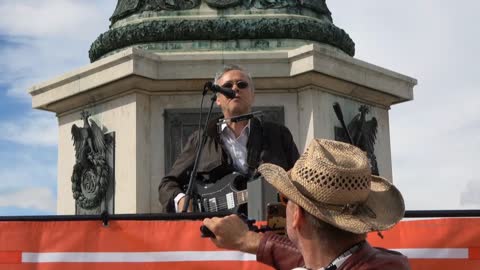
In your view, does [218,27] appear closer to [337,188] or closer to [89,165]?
[89,165]

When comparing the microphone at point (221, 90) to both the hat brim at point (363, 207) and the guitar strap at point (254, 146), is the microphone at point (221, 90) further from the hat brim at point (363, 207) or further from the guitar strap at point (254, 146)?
the hat brim at point (363, 207)

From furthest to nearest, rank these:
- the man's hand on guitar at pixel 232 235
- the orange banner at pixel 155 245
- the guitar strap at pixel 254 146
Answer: the guitar strap at pixel 254 146
the orange banner at pixel 155 245
the man's hand on guitar at pixel 232 235

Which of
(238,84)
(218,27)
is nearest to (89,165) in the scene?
(218,27)

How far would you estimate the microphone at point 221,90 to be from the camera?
16.8 feet

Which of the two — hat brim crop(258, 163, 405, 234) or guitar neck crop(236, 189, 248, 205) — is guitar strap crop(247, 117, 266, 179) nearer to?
guitar neck crop(236, 189, 248, 205)

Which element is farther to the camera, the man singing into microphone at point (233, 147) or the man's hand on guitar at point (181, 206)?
the man singing into microphone at point (233, 147)

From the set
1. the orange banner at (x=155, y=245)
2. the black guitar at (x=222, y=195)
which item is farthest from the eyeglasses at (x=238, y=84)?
the orange banner at (x=155, y=245)

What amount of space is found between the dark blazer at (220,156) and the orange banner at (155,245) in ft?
1.54

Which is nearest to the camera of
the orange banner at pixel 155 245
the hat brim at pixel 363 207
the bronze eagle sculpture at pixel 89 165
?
the hat brim at pixel 363 207

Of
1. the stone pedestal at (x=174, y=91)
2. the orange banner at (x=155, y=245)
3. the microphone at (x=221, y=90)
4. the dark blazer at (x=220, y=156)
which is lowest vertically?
the orange banner at (x=155, y=245)

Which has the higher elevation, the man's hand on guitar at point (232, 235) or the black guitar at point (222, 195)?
the black guitar at point (222, 195)

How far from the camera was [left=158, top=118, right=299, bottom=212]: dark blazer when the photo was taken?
5340 mm

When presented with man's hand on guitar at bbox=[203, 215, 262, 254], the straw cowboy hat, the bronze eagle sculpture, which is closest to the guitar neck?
man's hand on guitar at bbox=[203, 215, 262, 254]

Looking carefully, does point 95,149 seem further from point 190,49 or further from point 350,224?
point 350,224
